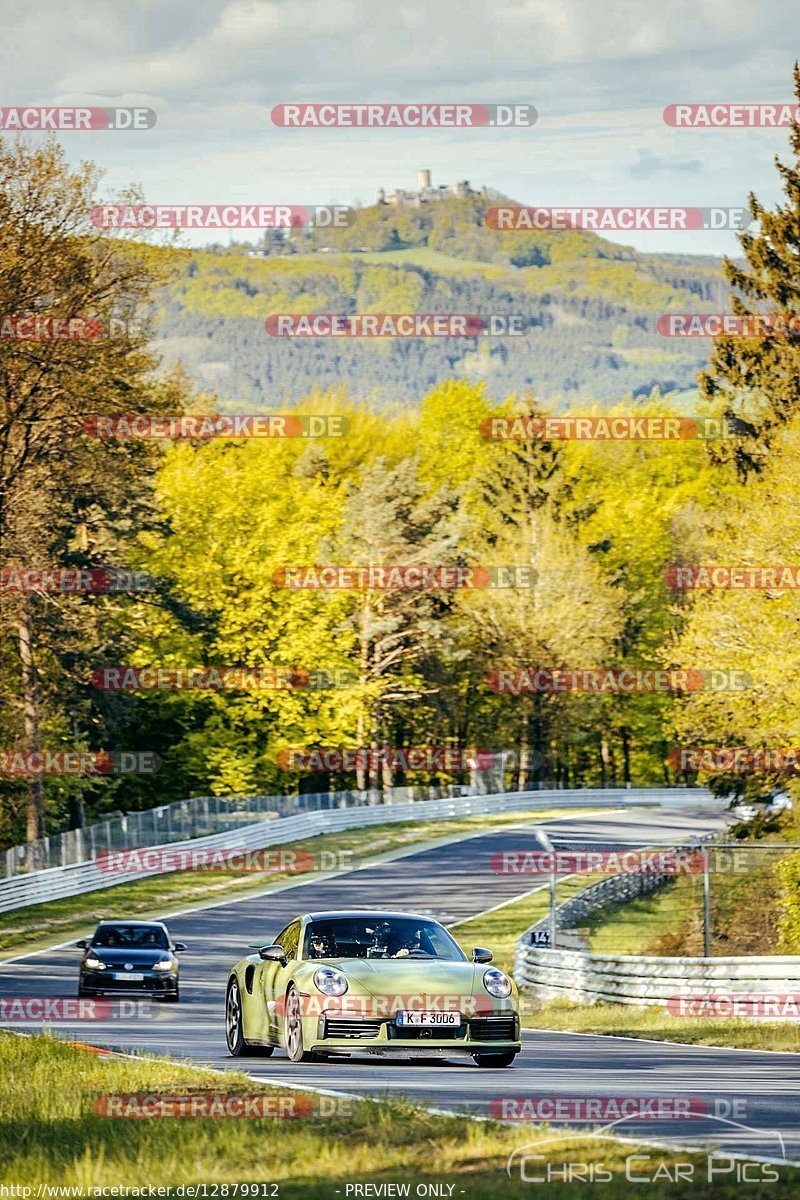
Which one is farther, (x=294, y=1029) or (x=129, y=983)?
(x=129, y=983)

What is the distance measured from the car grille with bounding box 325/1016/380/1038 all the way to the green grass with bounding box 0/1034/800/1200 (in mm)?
2672

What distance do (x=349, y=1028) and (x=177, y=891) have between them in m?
38.2

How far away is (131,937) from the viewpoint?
1183 inches

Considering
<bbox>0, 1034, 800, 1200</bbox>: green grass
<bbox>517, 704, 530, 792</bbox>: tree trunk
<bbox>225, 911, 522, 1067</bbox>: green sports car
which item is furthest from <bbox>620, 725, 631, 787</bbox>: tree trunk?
<bbox>0, 1034, 800, 1200</bbox>: green grass

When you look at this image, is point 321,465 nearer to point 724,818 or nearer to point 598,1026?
point 724,818

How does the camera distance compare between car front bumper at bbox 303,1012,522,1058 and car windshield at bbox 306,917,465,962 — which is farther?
car windshield at bbox 306,917,465,962

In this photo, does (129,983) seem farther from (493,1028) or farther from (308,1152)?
(308,1152)

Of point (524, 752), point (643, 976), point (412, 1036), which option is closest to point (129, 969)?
point (643, 976)

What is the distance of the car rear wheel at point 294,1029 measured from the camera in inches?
633

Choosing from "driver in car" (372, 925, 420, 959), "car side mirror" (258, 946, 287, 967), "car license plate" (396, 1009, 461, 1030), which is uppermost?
"driver in car" (372, 925, 420, 959)

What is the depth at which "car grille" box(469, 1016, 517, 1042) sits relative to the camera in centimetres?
1561

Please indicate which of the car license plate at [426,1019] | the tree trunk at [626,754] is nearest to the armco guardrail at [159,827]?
the tree trunk at [626,754]

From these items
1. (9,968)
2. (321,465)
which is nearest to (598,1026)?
(9,968)

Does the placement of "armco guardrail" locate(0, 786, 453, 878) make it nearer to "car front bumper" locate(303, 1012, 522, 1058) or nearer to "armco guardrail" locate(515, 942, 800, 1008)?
"armco guardrail" locate(515, 942, 800, 1008)
